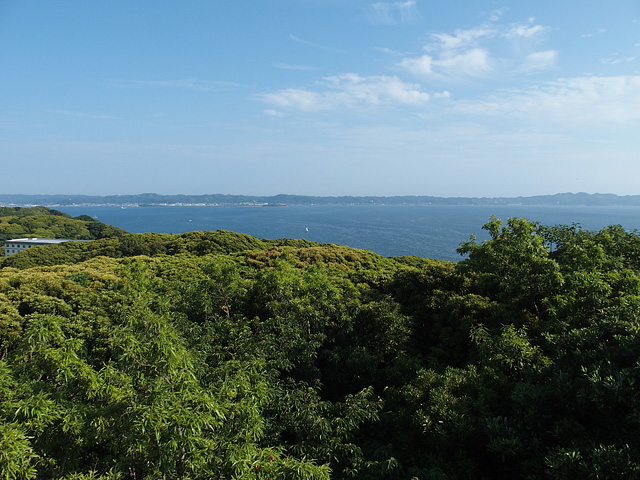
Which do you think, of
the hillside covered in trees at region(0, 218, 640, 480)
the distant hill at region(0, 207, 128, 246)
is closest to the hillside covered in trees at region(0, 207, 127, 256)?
the distant hill at region(0, 207, 128, 246)

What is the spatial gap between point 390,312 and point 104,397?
30.8 feet

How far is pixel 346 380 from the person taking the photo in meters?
11.6

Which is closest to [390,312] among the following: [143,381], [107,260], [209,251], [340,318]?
[340,318]

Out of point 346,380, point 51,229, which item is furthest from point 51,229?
point 346,380

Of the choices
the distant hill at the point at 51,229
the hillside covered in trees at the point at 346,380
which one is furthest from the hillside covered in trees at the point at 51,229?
the hillside covered in trees at the point at 346,380

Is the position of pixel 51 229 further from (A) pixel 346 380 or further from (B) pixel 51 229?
(A) pixel 346 380

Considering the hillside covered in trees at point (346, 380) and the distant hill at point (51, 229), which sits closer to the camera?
the hillside covered in trees at point (346, 380)

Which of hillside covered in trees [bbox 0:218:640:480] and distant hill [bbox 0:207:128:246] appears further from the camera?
distant hill [bbox 0:207:128:246]

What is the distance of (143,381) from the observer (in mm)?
5805

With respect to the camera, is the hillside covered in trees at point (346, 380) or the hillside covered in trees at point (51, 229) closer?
the hillside covered in trees at point (346, 380)

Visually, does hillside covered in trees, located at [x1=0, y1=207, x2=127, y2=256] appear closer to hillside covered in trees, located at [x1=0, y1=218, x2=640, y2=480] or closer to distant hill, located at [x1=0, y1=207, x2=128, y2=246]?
distant hill, located at [x1=0, y1=207, x2=128, y2=246]

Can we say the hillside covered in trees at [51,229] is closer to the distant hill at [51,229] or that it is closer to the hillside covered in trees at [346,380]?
the distant hill at [51,229]

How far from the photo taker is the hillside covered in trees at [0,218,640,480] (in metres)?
5.24

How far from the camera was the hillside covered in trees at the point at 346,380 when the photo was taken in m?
5.24
